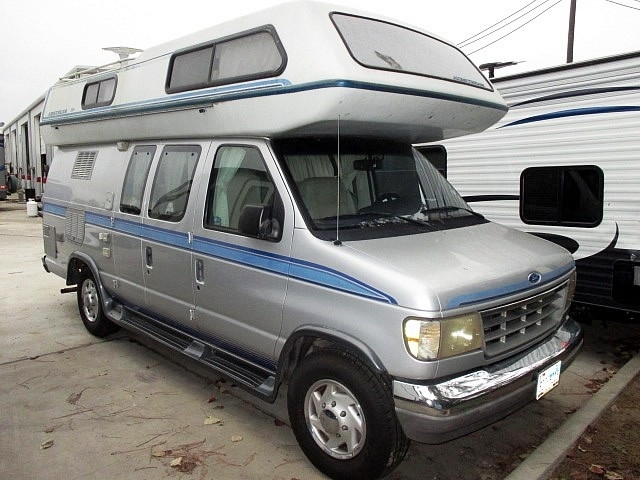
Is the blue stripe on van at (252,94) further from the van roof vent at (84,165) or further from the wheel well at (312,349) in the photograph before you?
the wheel well at (312,349)

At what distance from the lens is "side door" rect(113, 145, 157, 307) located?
475cm

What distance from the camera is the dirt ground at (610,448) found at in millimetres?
3283

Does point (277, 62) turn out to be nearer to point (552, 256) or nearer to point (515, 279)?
point (515, 279)

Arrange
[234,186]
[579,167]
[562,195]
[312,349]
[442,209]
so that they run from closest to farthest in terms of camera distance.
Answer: [312,349], [234,186], [442,209], [579,167], [562,195]

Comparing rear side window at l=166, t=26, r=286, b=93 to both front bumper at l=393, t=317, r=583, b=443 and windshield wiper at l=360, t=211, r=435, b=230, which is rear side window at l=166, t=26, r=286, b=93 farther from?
front bumper at l=393, t=317, r=583, b=443

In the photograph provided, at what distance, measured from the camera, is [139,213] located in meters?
4.75

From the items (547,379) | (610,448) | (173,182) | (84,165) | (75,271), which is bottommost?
(610,448)

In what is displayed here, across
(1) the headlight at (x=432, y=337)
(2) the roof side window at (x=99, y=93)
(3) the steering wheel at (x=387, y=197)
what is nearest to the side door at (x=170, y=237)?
(2) the roof side window at (x=99, y=93)

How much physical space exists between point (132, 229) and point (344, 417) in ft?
9.01

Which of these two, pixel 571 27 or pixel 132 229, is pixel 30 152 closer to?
pixel 571 27

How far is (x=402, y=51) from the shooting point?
364 centimetres

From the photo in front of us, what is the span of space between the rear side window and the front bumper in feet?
6.75

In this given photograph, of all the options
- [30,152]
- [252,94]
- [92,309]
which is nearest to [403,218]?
[252,94]

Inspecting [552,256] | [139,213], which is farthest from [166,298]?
[552,256]
